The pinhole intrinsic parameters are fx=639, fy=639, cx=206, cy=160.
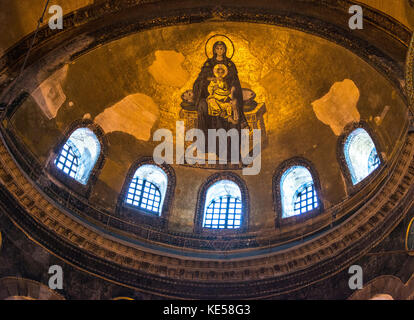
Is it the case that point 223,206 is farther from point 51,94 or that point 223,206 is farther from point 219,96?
point 51,94

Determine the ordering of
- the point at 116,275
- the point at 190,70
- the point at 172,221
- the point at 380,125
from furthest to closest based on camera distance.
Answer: the point at 190,70 → the point at 172,221 → the point at 380,125 → the point at 116,275

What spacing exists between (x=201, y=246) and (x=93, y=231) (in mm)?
3278

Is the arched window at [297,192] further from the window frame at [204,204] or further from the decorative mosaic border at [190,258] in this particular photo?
the decorative mosaic border at [190,258]

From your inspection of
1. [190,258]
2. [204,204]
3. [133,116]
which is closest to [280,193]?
[204,204]

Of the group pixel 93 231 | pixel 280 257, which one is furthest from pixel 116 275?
pixel 280 257

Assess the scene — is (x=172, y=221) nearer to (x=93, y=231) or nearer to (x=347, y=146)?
(x=93, y=231)

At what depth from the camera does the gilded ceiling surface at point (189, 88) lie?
18.4m

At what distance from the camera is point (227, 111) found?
68.2 ft

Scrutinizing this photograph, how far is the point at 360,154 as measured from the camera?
1870 centimetres

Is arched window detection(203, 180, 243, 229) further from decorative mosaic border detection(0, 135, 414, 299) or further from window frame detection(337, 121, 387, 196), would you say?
window frame detection(337, 121, 387, 196)

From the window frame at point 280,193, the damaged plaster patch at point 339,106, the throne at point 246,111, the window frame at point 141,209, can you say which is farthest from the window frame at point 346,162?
the window frame at point 141,209

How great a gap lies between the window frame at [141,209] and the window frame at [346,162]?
16.8 ft

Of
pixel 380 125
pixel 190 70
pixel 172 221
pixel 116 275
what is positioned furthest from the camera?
pixel 190 70

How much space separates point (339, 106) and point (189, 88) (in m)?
4.88
